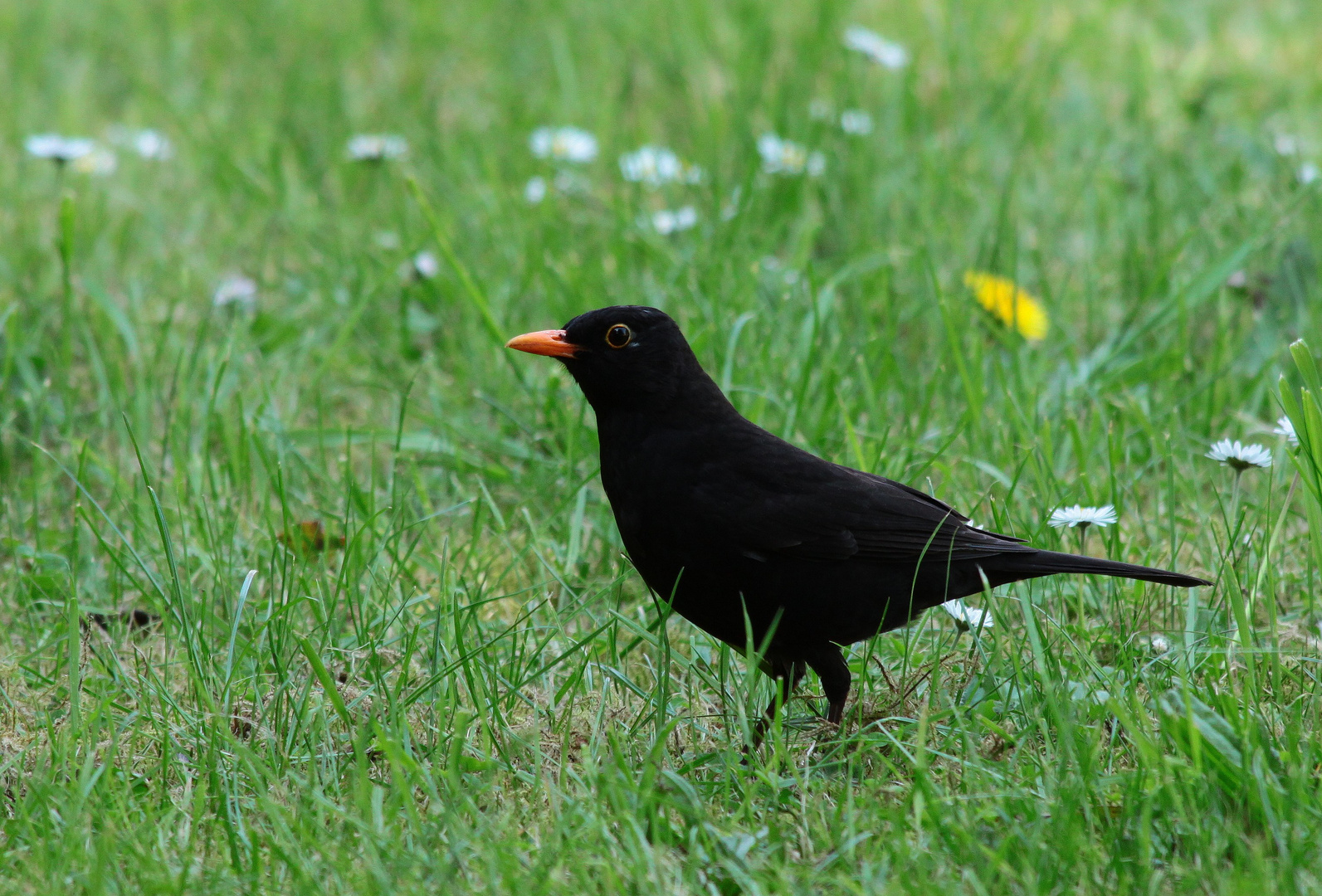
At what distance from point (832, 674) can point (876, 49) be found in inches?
166

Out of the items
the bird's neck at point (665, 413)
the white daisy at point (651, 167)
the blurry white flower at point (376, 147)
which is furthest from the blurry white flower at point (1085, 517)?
the blurry white flower at point (376, 147)

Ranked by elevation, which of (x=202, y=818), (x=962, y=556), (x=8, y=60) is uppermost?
(x=8, y=60)

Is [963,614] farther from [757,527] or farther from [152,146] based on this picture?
[152,146]

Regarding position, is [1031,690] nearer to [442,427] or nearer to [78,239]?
[442,427]

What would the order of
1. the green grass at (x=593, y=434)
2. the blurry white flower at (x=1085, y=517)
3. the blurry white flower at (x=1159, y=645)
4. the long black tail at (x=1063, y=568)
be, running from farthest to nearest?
1. the blurry white flower at (x=1085, y=517)
2. the blurry white flower at (x=1159, y=645)
3. the long black tail at (x=1063, y=568)
4. the green grass at (x=593, y=434)

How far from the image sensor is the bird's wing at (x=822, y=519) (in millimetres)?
2982

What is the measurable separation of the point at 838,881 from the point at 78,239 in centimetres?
442

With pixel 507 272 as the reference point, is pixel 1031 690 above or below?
below

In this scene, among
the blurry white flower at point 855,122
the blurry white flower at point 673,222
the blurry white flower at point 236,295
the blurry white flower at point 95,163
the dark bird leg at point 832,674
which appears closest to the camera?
the dark bird leg at point 832,674

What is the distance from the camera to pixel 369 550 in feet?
11.5

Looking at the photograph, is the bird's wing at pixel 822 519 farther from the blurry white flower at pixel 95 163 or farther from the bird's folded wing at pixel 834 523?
the blurry white flower at pixel 95 163

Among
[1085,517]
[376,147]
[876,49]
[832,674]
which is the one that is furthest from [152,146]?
[1085,517]

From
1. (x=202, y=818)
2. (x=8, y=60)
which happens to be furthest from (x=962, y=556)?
(x=8, y=60)

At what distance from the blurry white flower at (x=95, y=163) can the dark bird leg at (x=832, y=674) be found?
14.8ft
